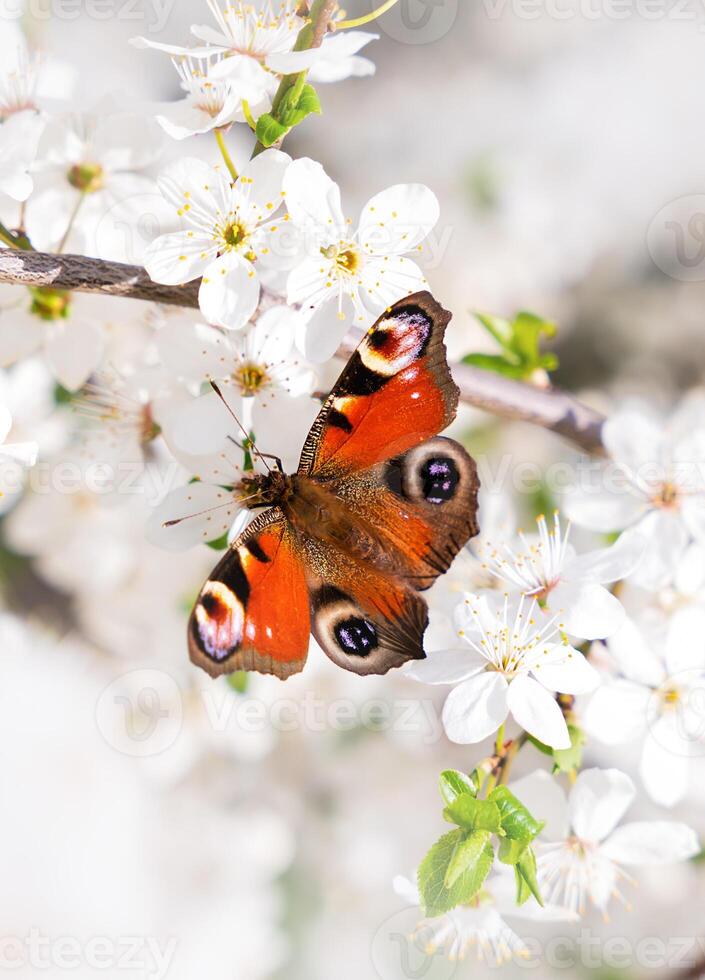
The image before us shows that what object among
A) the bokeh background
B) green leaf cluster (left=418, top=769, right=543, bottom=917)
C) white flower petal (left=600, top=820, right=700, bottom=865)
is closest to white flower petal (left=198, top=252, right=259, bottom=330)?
green leaf cluster (left=418, top=769, right=543, bottom=917)

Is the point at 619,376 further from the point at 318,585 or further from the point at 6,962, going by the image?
the point at 6,962

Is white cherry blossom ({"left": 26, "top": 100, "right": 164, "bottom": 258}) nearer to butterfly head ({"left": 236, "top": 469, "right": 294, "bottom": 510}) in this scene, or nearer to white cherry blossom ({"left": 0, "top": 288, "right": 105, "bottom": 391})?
white cherry blossom ({"left": 0, "top": 288, "right": 105, "bottom": 391})

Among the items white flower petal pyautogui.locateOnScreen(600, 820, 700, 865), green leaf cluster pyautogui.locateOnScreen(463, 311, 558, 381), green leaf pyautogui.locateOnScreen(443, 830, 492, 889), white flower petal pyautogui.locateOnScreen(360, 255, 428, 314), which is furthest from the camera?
green leaf cluster pyautogui.locateOnScreen(463, 311, 558, 381)

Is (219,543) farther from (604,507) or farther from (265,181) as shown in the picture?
(604,507)

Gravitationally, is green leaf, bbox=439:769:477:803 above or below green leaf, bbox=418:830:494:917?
above

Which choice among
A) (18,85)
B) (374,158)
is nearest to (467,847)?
(18,85)

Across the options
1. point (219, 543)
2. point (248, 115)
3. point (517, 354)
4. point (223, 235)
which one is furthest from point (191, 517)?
point (517, 354)

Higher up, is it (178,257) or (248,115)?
(248,115)

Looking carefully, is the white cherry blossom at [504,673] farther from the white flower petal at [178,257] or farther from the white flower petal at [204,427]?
the white flower petal at [178,257]

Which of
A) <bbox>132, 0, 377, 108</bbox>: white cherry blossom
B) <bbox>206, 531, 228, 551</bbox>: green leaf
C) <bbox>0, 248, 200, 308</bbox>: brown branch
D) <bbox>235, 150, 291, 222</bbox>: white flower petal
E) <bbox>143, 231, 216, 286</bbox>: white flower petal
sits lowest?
<bbox>206, 531, 228, 551</bbox>: green leaf
